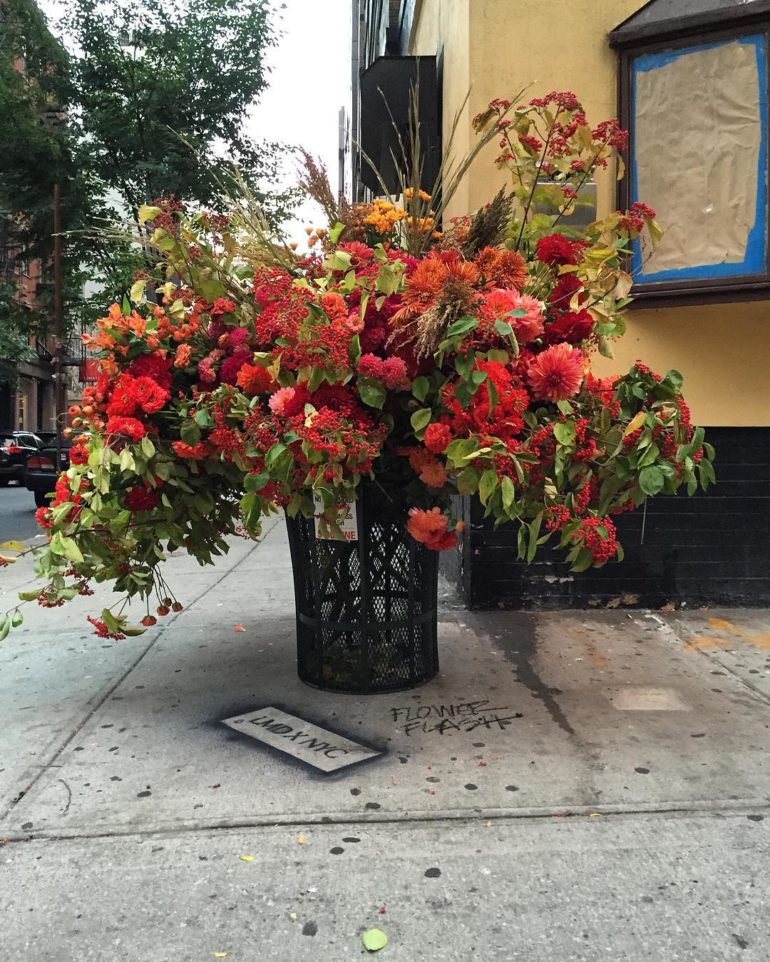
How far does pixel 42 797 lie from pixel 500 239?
9.02 feet

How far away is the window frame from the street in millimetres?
8934

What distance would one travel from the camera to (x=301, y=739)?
11.4 feet

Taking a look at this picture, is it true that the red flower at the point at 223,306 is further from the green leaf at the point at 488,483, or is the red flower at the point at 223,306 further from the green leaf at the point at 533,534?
the green leaf at the point at 533,534

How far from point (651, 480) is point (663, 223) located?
2.94m

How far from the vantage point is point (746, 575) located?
566cm

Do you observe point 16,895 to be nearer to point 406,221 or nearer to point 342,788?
point 342,788

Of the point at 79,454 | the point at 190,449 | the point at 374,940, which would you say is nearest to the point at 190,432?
the point at 190,449

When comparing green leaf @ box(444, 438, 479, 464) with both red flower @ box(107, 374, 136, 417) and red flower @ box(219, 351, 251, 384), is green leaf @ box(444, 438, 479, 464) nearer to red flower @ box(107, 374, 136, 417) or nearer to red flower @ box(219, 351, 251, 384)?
red flower @ box(219, 351, 251, 384)

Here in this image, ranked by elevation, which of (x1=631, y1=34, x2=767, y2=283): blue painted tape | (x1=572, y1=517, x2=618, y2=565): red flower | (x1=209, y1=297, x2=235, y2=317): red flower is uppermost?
(x1=631, y1=34, x2=767, y2=283): blue painted tape

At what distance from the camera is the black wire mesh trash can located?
3820mm

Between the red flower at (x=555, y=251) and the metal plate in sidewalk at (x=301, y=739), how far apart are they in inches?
80.4

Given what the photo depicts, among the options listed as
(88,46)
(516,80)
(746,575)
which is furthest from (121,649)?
(88,46)

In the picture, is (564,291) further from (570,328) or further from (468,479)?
(468,479)

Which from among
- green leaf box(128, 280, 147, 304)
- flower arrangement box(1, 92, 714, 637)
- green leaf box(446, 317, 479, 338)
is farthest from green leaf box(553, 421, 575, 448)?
green leaf box(128, 280, 147, 304)
